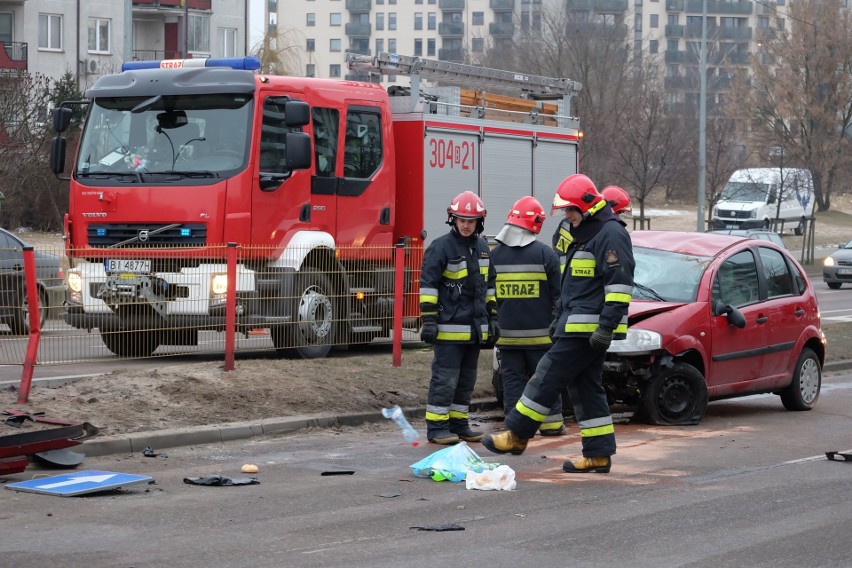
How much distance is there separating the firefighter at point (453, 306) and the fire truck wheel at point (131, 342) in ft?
9.78

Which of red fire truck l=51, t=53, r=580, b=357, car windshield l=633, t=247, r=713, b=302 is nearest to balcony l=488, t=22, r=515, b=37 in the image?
red fire truck l=51, t=53, r=580, b=357

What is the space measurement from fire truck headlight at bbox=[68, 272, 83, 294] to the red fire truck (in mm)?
13

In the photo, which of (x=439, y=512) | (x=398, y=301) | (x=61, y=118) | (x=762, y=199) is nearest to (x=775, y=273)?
(x=398, y=301)

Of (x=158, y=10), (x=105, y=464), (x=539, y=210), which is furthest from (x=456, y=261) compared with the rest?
(x=158, y=10)

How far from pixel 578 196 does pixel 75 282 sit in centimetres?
476

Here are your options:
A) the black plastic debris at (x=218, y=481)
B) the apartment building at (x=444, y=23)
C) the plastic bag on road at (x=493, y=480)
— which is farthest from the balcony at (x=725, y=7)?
the black plastic debris at (x=218, y=481)

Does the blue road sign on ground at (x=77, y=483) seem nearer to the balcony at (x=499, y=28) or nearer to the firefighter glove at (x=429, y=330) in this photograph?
the firefighter glove at (x=429, y=330)

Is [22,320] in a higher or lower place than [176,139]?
lower

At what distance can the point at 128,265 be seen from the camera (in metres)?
12.3

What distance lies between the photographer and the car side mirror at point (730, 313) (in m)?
11.2

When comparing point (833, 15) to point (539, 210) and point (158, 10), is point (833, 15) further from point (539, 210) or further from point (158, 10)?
point (539, 210)

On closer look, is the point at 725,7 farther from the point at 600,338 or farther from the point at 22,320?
the point at 600,338

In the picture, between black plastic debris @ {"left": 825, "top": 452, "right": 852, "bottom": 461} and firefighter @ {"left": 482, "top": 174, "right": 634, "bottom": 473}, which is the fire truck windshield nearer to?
firefighter @ {"left": 482, "top": 174, "right": 634, "bottom": 473}

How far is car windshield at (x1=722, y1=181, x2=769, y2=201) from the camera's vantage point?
1924 inches
